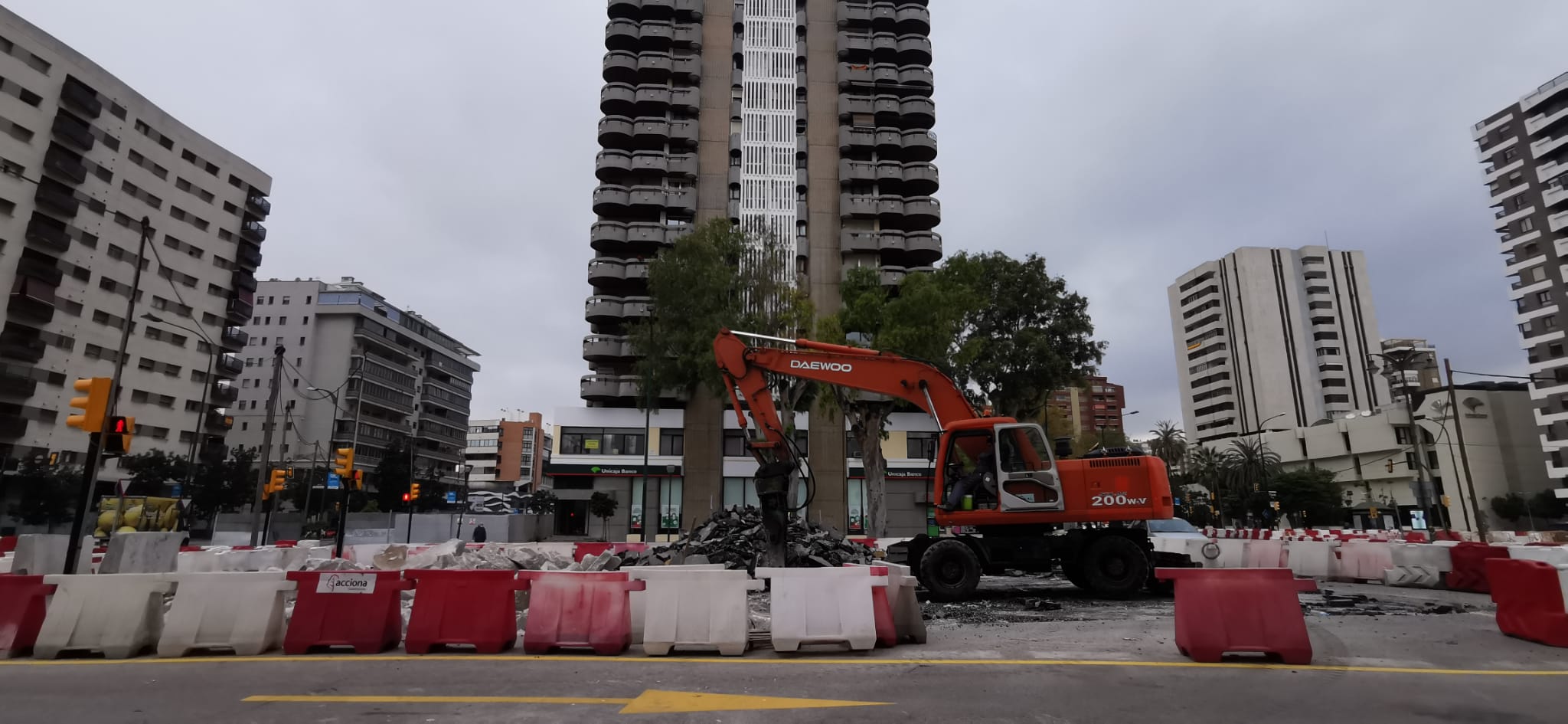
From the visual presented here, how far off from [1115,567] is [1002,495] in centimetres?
231

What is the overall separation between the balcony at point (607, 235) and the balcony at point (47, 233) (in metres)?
33.8

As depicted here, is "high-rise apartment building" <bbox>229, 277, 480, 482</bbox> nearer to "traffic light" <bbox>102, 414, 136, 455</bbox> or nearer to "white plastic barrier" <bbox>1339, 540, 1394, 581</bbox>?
"traffic light" <bbox>102, 414, 136, 455</bbox>

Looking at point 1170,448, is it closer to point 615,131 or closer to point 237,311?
point 615,131

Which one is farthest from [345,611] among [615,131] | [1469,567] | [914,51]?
[914,51]

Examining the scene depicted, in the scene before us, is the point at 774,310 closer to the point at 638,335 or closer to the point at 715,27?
the point at 638,335

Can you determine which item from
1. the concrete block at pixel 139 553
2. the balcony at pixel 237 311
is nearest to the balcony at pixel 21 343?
the balcony at pixel 237 311

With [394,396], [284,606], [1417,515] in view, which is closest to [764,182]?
[1417,515]

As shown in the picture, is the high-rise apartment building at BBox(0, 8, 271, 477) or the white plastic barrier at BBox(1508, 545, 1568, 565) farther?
the high-rise apartment building at BBox(0, 8, 271, 477)

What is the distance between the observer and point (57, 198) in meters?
47.3

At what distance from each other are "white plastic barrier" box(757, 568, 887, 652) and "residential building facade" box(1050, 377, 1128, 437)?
13295 centimetres

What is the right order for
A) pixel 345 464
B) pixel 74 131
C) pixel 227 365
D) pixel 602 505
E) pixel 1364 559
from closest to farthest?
1. pixel 1364 559
2. pixel 345 464
3. pixel 602 505
4. pixel 74 131
5. pixel 227 365

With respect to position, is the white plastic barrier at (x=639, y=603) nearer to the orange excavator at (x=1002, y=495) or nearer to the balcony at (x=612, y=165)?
the orange excavator at (x=1002, y=495)

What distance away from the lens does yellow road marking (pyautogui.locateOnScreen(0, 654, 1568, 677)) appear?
6184 millimetres

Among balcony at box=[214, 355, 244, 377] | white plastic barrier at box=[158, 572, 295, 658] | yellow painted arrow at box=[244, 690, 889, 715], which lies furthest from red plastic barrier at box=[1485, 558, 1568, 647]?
balcony at box=[214, 355, 244, 377]
